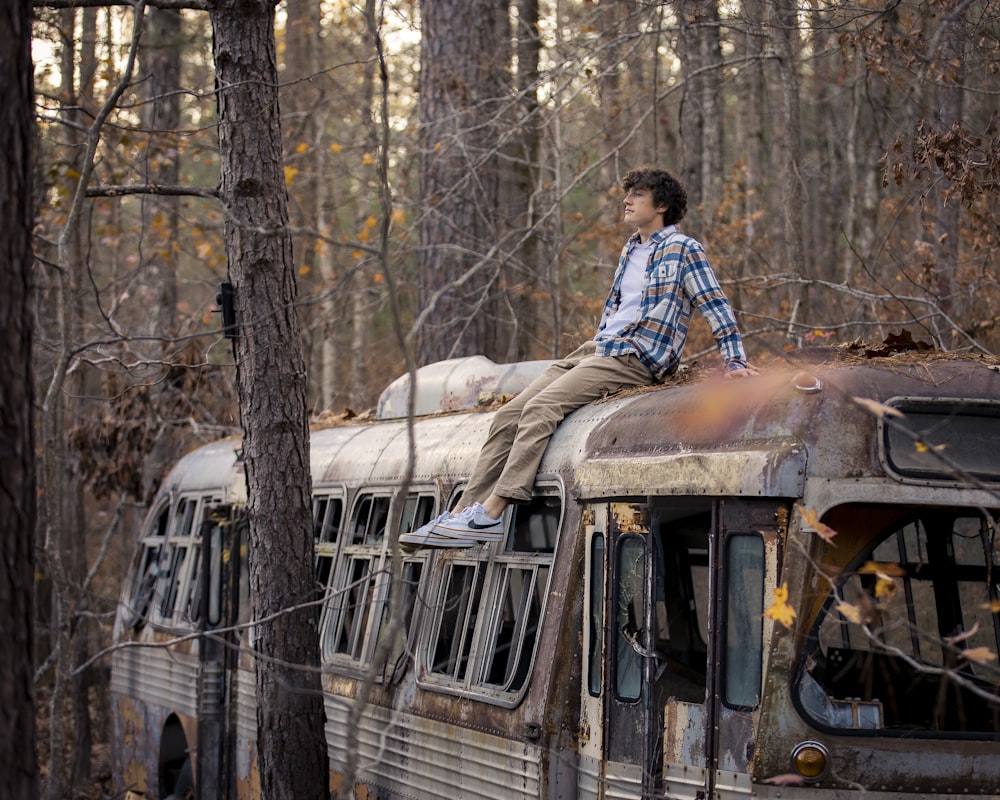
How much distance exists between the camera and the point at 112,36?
23.3 meters

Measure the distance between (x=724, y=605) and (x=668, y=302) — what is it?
6.74 feet

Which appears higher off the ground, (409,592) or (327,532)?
(327,532)

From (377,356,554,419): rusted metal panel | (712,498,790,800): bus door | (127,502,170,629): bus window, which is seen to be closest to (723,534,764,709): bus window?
(712,498,790,800): bus door

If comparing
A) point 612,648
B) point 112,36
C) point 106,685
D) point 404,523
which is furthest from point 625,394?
point 112,36

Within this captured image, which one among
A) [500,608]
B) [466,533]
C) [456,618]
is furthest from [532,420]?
[456,618]

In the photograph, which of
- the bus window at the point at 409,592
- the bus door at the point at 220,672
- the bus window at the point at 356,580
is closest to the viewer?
the bus window at the point at 409,592

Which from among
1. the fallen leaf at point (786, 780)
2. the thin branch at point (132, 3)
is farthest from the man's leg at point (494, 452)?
the thin branch at point (132, 3)

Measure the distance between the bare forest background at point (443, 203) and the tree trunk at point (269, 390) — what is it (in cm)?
2

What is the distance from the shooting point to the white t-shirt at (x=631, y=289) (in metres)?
7.57

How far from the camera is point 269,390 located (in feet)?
27.0

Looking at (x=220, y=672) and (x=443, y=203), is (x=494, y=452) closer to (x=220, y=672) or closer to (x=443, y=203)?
(x=220, y=672)

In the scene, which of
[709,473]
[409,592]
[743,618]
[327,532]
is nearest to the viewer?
[743,618]

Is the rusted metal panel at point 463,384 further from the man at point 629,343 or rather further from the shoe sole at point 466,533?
the shoe sole at point 466,533

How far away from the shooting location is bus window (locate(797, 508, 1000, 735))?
5.73 m
